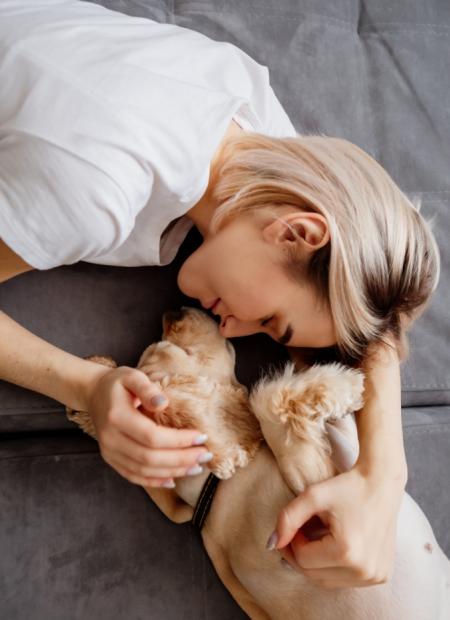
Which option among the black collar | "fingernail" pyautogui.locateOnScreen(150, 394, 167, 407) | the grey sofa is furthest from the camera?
the grey sofa

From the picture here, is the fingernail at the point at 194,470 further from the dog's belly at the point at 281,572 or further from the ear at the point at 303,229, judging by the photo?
the ear at the point at 303,229

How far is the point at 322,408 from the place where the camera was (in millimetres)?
756

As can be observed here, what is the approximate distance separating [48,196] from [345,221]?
40 cm

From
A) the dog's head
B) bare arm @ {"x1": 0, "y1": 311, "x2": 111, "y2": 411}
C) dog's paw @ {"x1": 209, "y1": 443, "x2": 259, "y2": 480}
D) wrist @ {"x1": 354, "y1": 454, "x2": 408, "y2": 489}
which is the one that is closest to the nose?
the dog's head

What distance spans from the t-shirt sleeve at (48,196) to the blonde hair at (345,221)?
0.18 meters

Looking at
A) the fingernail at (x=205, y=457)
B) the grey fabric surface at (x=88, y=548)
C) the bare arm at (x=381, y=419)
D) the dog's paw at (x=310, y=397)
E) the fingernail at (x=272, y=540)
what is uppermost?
the dog's paw at (x=310, y=397)

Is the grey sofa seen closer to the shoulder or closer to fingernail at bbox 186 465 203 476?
the shoulder

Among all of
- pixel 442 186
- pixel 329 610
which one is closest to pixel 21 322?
pixel 329 610

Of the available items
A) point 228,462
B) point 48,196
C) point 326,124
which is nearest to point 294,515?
point 228,462

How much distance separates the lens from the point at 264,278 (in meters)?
0.83

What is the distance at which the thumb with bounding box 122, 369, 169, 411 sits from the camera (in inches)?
28.8

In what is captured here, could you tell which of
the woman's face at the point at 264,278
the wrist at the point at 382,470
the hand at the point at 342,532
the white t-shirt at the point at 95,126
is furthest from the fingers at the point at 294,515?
the white t-shirt at the point at 95,126

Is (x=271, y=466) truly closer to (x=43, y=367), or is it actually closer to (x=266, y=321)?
(x=266, y=321)

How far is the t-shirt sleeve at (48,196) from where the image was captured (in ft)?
2.46
